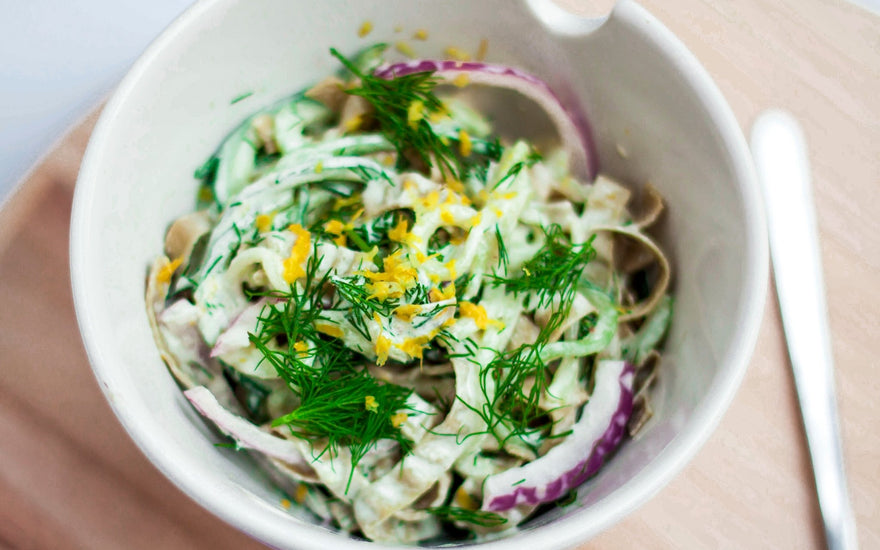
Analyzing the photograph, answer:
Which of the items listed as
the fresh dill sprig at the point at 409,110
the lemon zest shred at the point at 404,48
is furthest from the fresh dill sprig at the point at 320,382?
the lemon zest shred at the point at 404,48

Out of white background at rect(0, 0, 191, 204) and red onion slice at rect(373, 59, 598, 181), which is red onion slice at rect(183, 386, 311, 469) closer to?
red onion slice at rect(373, 59, 598, 181)

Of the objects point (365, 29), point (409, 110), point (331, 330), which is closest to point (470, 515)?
point (331, 330)

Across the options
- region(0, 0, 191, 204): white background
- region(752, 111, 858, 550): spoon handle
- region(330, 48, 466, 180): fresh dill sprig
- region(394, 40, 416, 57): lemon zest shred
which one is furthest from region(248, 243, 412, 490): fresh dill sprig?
region(0, 0, 191, 204): white background

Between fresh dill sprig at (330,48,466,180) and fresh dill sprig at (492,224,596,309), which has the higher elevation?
fresh dill sprig at (330,48,466,180)

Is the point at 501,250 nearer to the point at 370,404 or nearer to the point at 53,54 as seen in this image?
the point at 370,404

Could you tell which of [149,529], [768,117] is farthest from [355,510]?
[768,117]
